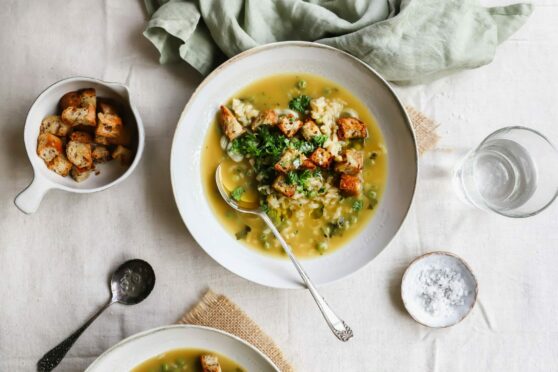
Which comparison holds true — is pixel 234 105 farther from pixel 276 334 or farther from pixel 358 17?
pixel 276 334

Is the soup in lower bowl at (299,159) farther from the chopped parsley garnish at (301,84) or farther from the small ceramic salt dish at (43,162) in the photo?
the small ceramic salt dish at (43,162)

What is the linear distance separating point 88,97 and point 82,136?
0.21 m

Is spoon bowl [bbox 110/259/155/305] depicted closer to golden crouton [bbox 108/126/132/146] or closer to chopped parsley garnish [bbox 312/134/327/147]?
golden crouton [bbox 108/126/132/146]

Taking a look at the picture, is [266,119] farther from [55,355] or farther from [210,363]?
[55,355]

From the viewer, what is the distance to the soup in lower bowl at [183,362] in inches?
117

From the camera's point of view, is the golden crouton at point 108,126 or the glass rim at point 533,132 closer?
the golden crouton at point 108,126

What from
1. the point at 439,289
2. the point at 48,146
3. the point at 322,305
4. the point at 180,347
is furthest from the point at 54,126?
the point at 439,289

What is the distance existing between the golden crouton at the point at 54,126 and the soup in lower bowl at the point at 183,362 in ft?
4.30

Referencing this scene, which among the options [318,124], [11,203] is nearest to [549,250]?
[318,124]

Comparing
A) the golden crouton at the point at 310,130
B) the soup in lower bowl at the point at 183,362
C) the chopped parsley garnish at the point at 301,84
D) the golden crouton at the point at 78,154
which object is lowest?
the soup in lower bowl at the point at 183,362

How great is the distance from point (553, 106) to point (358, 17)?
130cm

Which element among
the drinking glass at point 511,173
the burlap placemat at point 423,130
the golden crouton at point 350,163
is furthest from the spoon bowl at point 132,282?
the drinking glass at point 511,173

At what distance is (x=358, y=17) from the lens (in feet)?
10.1

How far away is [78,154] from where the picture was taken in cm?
289
